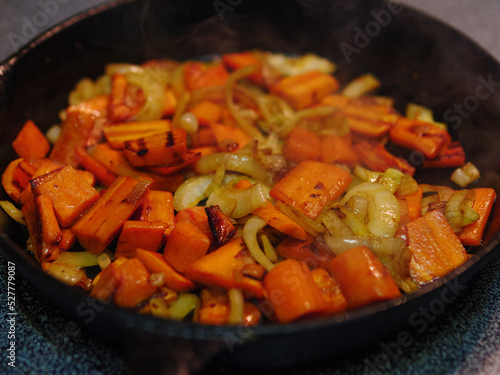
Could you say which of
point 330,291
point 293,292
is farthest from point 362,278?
point 293,292

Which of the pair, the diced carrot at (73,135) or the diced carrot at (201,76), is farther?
the diced carrot at (201,76)

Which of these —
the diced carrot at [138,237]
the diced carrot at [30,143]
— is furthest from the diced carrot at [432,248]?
the diced carrot at [30,143]

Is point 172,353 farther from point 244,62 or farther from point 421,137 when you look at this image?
point 244,62

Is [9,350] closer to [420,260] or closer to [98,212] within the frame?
[98,212]

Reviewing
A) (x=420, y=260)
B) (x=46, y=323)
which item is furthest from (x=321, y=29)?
(x=46, y=323)

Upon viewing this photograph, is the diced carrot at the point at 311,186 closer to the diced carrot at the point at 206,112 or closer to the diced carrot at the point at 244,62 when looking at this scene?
the diced carrot at the point at 206,112

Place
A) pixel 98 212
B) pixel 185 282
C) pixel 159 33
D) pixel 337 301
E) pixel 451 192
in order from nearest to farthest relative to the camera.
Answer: pixel 337 301 < pixel 185 282 < pixel 98 212 < pixel 451 192 < pixel 159 33

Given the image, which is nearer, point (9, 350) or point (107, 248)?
point (9, 350)
